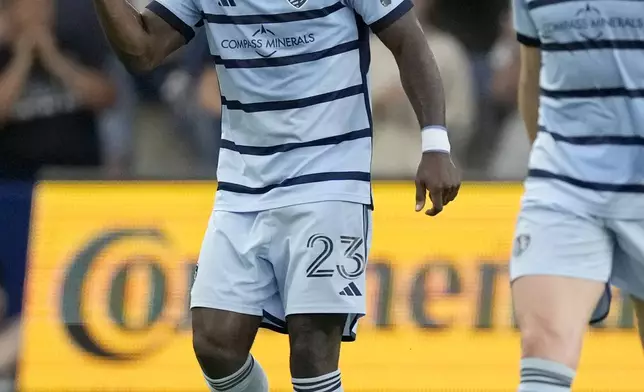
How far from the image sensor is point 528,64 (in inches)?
177

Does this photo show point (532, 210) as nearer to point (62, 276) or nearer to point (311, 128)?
point (311, 128)

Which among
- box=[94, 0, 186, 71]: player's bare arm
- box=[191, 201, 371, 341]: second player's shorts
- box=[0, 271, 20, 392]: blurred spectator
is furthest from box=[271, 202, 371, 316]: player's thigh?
box=[0, 271, 20, 392]: blurred spectator

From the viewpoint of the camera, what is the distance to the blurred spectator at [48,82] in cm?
798

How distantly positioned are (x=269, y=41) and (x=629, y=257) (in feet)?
4.46

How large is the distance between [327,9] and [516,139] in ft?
12.1

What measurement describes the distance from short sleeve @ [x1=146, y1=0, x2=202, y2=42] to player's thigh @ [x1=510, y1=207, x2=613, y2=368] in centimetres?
138

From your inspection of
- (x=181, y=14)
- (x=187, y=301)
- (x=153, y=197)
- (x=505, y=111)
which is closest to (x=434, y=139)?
(x=181, y=14)

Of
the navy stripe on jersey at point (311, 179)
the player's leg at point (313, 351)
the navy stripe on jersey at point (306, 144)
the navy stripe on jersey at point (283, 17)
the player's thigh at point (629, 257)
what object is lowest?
the player's leg at point (313, 351)

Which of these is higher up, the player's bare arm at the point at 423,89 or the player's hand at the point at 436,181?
the player's bare arm at the point at 423,89

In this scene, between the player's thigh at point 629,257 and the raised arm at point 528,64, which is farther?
the raised arm at point 528,64

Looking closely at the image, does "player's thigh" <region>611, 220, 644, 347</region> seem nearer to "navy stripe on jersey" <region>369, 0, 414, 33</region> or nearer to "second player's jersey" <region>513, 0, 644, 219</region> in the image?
"second player's jersey" <region>513, 0, 644, 219</region>

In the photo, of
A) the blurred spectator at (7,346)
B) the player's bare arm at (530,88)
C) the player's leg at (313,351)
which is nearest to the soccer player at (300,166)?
the player's leg at (313,351)

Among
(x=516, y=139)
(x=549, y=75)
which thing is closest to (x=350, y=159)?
(x=549, y=75)

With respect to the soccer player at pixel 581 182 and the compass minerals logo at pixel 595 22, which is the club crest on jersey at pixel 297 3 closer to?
the soccer player at pixel 581 182
